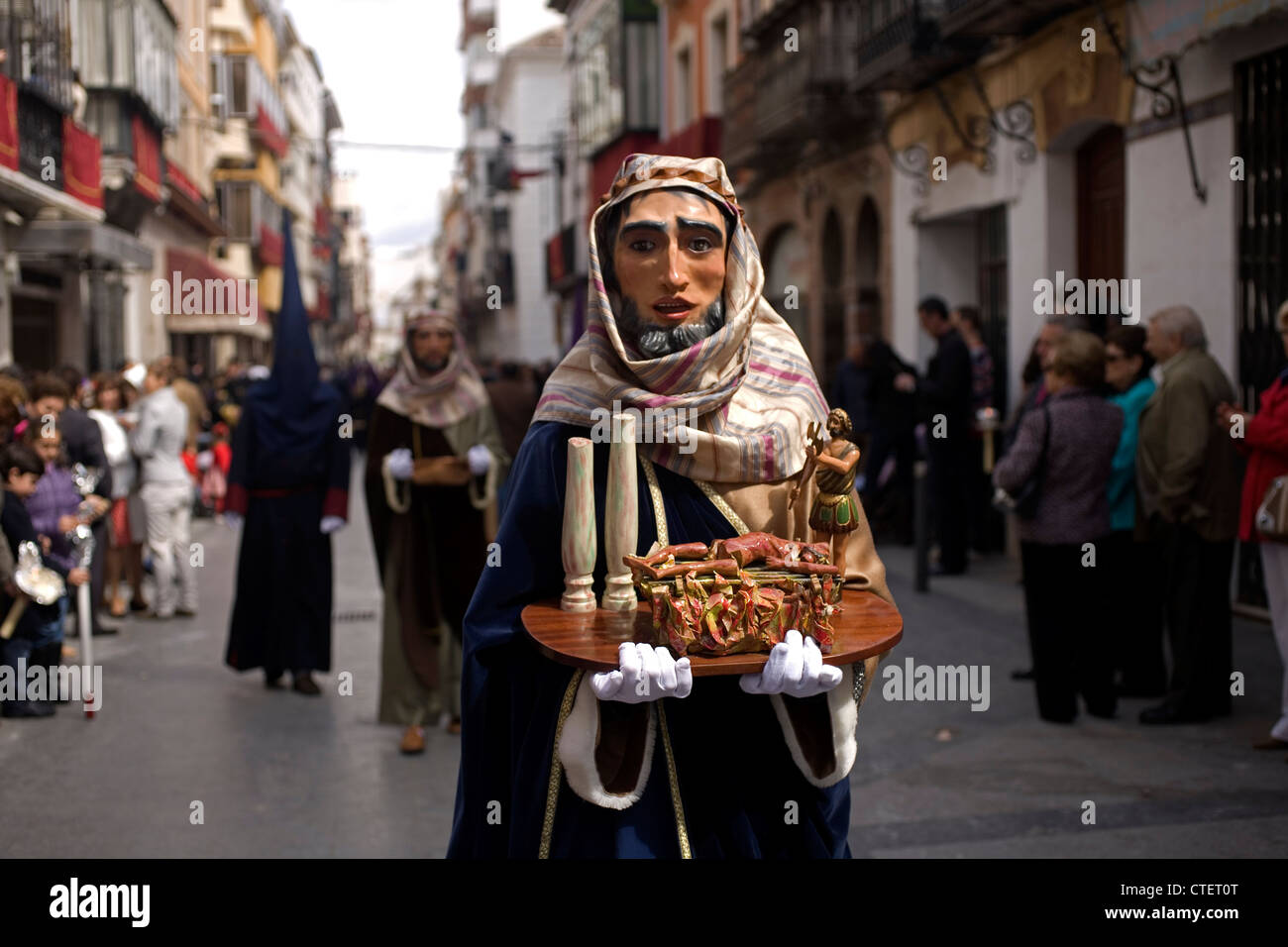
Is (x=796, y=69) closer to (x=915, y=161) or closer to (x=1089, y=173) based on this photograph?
(x=915, y=161)

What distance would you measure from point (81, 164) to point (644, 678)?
14696 mm

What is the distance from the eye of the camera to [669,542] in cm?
295

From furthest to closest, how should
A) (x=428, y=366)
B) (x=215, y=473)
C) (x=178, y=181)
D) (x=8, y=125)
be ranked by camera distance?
(x=178, y=181) < (x=215, y=473) < (x=8, y=125) < (x=428, y=366)

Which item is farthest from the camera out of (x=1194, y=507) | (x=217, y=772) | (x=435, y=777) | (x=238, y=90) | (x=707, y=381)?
(x=238, y=90)

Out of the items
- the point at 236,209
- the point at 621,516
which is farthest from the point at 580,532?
the point at 236,209

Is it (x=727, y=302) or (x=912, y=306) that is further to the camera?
(x=912, y=306)

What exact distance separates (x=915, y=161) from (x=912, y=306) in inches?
57.7

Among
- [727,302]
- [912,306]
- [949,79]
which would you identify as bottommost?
[727,302]

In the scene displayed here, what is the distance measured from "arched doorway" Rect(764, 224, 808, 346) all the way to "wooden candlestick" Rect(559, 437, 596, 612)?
16136mm

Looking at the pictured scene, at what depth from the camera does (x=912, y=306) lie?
14992mm

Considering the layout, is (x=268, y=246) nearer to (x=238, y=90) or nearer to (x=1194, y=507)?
(x=238, y=90)

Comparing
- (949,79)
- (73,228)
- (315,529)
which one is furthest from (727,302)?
(73,228)

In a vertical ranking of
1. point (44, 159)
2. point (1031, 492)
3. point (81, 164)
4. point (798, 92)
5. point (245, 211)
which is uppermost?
point (245, 211)
